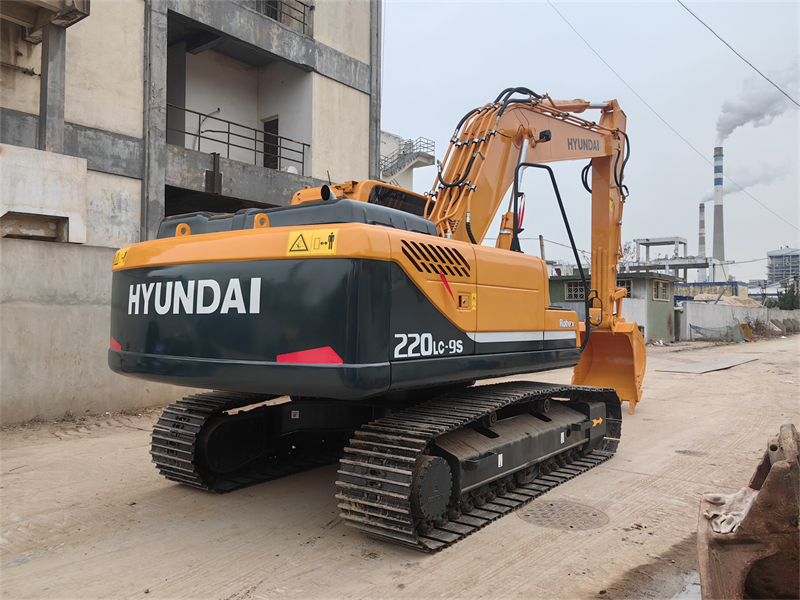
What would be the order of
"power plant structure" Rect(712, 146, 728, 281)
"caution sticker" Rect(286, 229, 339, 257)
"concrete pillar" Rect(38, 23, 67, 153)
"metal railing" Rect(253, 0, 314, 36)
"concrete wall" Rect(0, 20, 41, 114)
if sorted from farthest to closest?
"power plant structure" Rect(712, 146, 728, 281)
"metal railing" Rect(253, 0, 314, 36)
"concrete wall" Rect(0, 20, 41, 114)
"concrete pillar" Rect(38, 23, 67, 153)
"caution sticker" Rect(286, 229, 339, 257)

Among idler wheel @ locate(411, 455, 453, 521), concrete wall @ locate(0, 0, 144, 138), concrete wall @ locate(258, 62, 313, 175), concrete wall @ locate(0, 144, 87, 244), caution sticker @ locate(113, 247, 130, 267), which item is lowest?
idler wheel @ locate(411, 455, 453, 521)

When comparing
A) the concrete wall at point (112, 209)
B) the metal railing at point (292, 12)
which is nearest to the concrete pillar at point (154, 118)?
the concrete wall at point (112, 209)

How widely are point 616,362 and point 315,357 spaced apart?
6.21 meters

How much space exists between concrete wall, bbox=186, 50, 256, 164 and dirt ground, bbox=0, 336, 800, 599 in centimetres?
1004

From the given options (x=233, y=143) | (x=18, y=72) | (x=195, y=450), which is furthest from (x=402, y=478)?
(x=233, y=143)

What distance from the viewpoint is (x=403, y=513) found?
3867mm

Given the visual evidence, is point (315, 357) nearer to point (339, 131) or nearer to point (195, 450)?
point (195, 450)

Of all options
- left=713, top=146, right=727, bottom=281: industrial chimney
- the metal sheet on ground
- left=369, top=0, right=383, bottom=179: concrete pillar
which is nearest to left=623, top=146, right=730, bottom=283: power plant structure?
left=713, top=146, right=727, bottom=281: industrial chimney

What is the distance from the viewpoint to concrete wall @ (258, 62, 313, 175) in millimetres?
14719

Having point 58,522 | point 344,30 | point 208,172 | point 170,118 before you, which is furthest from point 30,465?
point 344,30

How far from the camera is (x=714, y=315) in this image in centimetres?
3366

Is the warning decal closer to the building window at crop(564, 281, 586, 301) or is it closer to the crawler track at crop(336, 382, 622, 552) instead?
the crawler track at crop(336, 382, 622, 552)

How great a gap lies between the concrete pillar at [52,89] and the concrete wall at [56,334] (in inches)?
75.8

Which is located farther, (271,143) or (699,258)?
(699,258)
